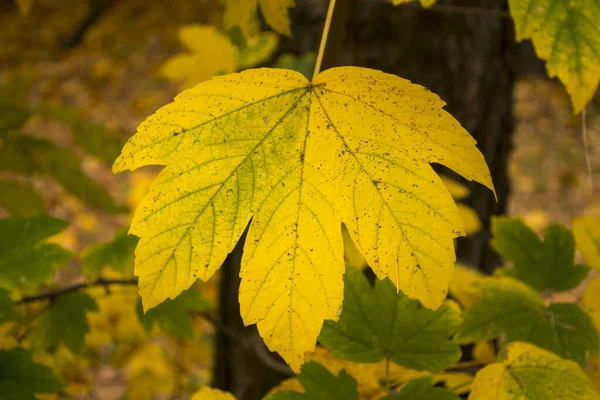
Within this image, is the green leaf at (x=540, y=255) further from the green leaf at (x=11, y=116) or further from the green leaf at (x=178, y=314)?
the green leaf at (x=11, y=116)

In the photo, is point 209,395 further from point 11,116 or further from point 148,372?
point 148,372

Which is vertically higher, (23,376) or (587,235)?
(23,376)

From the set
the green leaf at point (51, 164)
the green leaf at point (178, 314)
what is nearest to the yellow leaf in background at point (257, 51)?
the green leaf at point (51, 164)

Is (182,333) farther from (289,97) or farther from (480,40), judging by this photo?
(480,40)

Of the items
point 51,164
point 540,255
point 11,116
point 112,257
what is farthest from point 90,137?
point 540,255

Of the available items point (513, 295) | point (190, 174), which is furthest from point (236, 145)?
point (513, 295)

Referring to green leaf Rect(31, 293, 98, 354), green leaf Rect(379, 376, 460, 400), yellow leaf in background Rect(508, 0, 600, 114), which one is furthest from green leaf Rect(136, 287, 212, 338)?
yellow leaf in background Rect(508, 0, 600, 114)
